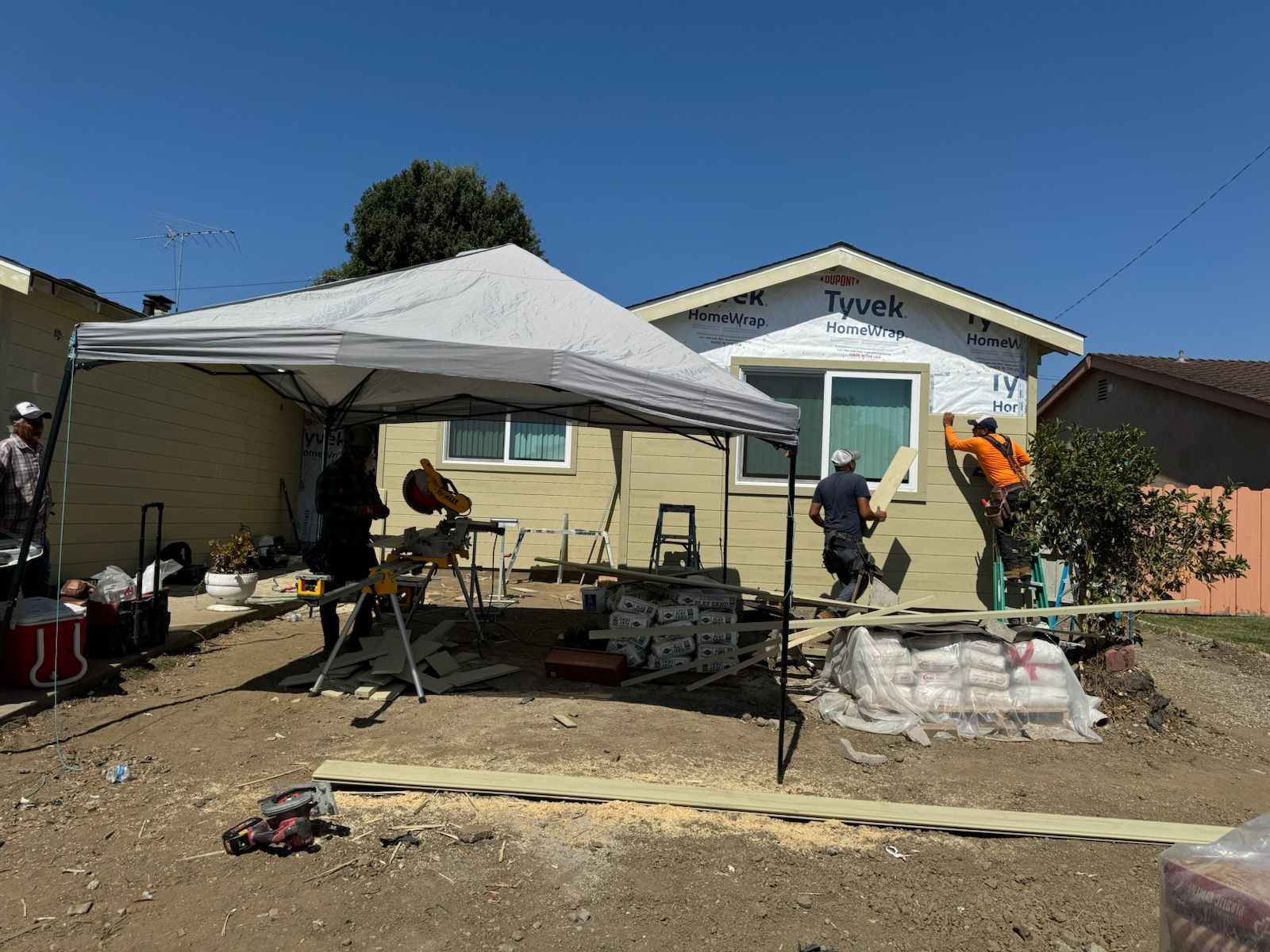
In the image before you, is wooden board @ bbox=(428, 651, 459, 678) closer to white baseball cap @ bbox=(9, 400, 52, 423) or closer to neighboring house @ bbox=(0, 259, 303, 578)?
Result: neighboring house @ bbox=(0, 259, 303, 578)

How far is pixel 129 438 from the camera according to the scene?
29.9 feet

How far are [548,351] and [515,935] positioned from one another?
2.97 meters

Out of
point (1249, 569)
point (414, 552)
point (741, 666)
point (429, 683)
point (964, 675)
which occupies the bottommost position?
point (429, 683)

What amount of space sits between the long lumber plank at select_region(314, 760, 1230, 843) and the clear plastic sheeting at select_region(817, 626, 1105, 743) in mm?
1325

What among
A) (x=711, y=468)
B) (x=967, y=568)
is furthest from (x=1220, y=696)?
(x=711, y=468)

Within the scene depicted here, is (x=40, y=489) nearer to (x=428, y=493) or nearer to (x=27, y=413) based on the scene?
(x=27, y=413)

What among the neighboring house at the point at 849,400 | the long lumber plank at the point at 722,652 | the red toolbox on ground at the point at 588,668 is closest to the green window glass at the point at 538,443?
the neighboring house at the point at 849,400

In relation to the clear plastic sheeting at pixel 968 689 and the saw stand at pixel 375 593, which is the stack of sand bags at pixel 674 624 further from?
the saw stand at pixel 375 593

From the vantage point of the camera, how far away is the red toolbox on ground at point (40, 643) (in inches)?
185

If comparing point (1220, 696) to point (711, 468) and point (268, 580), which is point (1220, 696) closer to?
point (711, 468)

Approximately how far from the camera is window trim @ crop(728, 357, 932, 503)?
8.42 metres

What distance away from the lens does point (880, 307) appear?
8.58m

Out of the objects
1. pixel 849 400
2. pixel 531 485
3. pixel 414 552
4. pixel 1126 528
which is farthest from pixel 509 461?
pixel 1126 528

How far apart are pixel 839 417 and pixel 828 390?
1.06ft
